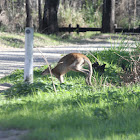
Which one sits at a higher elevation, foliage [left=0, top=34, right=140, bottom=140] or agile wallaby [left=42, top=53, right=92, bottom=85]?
agile wallaby [left=42, top=53, right=92, bottom=85]

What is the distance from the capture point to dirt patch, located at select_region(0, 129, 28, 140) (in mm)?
3814

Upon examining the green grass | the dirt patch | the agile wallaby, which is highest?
the agile wallaby

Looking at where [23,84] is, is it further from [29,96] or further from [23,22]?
[23,22]

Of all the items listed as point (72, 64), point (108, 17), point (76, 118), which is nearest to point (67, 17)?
point (108, 17)

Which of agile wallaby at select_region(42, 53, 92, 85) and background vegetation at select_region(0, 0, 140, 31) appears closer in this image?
agile wallaby at select_region(42, 53, 92, 85)

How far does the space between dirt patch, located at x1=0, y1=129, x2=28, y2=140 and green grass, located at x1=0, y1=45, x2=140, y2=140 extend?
0.10m

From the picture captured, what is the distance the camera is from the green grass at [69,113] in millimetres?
3967

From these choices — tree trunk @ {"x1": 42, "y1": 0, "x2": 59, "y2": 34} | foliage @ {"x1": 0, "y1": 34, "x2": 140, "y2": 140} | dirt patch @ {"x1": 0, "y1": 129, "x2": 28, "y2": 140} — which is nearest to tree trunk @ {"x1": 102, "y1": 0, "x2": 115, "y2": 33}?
tree trunk @ {"x1": 42, "y1": 0, "x2": 59, "y2": 34}

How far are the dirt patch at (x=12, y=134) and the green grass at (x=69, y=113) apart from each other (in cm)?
10

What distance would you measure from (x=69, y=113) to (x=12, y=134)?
3.62ft

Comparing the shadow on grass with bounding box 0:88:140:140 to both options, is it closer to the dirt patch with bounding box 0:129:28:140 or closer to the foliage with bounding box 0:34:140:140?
the foliage with bounding box 0:34:140:140

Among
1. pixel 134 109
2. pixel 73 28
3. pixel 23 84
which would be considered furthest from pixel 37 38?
pixel 134 109

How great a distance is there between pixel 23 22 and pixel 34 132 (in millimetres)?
24405

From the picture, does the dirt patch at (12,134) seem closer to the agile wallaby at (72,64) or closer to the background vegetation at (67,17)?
the agile wallaby at (72,64)
